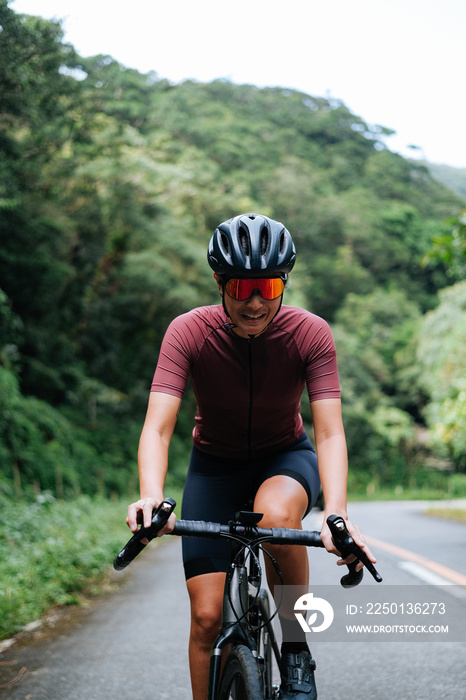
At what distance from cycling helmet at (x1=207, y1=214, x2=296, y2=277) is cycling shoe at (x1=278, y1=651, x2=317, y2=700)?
137cm

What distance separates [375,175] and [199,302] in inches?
2090

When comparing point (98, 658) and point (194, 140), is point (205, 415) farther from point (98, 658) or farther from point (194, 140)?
point (194, 140)

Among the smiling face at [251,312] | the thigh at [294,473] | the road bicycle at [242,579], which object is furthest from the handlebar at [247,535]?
the smiling face at [251,312]

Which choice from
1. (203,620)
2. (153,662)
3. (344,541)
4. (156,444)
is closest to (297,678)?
(203,620)

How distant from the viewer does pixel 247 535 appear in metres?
2.45

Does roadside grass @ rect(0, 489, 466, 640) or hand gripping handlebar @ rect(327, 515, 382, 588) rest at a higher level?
hand gripping handlebar @ rect(327, 515, 382, 588)

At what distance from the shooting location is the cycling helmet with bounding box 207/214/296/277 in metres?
2.71

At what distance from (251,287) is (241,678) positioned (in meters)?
1.32

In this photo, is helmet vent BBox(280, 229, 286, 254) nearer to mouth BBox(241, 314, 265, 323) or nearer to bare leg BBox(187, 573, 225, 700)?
mouth BBox(241, 314, 265, 323)

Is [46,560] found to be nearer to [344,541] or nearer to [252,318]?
[252,318]

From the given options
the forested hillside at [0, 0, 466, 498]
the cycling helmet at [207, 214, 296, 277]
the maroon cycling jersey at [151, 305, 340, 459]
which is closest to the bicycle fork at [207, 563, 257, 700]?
the maroon cycling jersey at [151, 305, 340, 459]

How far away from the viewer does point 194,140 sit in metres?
58.0

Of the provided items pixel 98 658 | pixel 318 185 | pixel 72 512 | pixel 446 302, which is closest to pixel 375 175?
pixel 318 185

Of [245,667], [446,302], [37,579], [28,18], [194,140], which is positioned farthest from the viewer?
[194,140]
